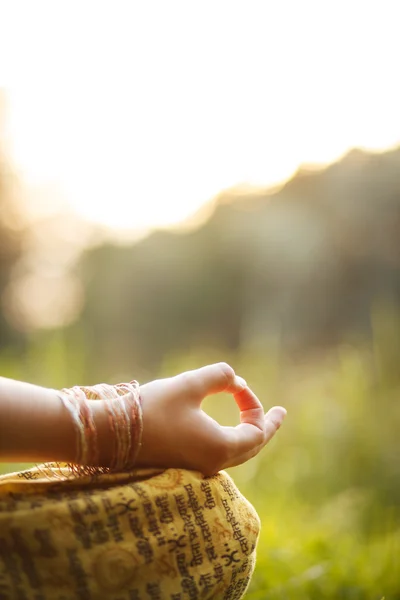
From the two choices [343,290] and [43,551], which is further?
[343,290]

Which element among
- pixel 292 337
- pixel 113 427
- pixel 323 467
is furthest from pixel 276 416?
pixel 292 337

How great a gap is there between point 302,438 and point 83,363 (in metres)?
1.46

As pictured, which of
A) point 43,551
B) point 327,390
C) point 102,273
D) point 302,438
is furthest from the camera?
point 102,273

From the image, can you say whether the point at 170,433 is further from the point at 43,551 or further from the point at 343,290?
the point at 343,290

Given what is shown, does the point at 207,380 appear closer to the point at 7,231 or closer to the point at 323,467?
the point at 323,467

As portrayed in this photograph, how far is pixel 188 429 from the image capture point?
87 cm

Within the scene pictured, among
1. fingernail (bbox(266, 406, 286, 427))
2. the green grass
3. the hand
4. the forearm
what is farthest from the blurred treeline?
the forearm

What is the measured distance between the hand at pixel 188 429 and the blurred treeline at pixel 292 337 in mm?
765

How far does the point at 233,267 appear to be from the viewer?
667cm

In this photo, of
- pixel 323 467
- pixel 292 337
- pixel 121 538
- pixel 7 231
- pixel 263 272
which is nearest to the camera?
pixel 121 538

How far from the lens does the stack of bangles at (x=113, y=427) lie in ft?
2.75

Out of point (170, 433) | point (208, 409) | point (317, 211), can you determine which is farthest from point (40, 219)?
point (170, 433)

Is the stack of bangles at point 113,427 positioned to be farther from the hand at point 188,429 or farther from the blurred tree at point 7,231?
the blurred tree at point 7,231

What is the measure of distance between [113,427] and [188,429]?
11 centimetres
